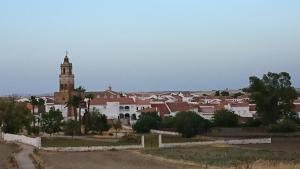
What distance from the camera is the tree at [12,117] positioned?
7525 centimetres

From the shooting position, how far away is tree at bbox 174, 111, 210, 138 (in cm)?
7475

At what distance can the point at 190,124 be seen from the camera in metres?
74.7

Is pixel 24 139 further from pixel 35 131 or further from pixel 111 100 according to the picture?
pixel 111 100

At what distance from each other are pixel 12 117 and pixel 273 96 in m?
34.6

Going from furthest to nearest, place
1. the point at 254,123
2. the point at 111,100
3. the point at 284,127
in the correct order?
the point at 111,100, the point at 254,123, the point at 284,127

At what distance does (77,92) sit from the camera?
3925 inches

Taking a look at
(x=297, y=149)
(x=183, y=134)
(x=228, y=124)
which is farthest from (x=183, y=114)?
(x=297, y=149)

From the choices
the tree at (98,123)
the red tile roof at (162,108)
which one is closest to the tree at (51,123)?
the tree at (98,123)

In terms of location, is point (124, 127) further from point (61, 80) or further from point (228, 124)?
point (228, 124)

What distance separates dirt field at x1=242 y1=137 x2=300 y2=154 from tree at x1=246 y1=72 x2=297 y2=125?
9022mm

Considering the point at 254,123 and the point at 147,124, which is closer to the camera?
the point at 254,123

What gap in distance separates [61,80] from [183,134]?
39507 mm

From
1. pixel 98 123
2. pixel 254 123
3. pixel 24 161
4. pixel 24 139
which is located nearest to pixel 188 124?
pixel 254 123

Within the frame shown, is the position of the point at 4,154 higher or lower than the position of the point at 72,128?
lower
